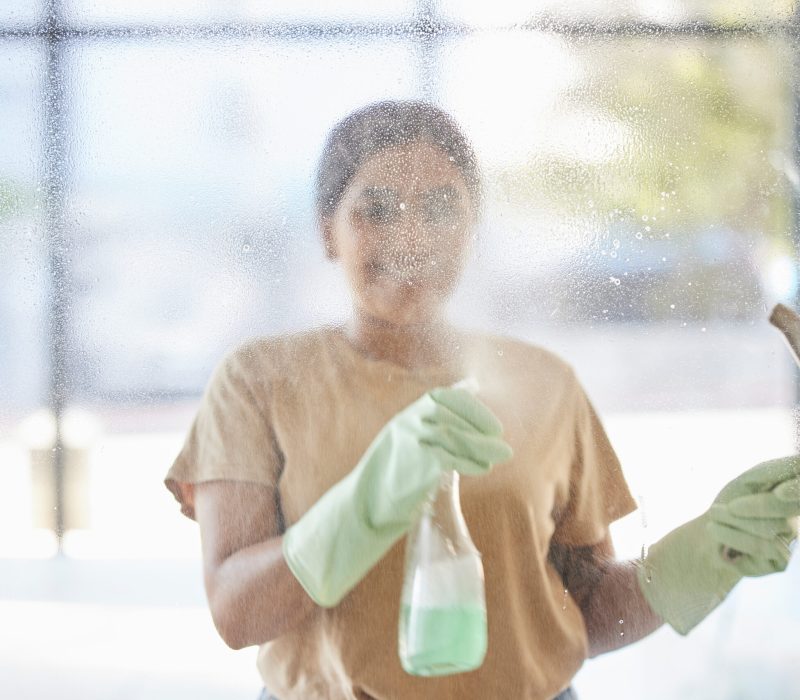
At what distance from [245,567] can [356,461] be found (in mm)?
142

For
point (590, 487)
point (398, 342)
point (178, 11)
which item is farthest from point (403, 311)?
point (178, 11)

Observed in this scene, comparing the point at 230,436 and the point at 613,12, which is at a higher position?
the point at 613,12

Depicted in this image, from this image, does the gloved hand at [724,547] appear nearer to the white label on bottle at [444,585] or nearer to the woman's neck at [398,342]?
the white label on bottle at [444,585]

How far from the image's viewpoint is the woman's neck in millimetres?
771

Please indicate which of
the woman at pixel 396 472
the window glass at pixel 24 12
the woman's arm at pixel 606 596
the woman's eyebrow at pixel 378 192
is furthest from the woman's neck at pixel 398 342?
the window glass at pixel 24 12

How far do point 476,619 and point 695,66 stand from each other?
58 centimetres

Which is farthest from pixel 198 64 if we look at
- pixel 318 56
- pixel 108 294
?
pixel 108 294

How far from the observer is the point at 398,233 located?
77 centimetres

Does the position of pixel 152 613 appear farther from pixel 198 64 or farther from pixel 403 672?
Result: pixel 198 64

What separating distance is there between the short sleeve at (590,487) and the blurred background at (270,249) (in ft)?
0.05

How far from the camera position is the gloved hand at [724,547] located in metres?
0.81

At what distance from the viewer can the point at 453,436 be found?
0.74 m

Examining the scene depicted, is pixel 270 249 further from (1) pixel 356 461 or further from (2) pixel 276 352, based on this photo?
(1) pixel 356 461

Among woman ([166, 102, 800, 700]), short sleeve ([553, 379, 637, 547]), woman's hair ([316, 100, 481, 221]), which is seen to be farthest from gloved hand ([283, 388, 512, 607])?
woman's hair ([316, 100, 481, 221])
